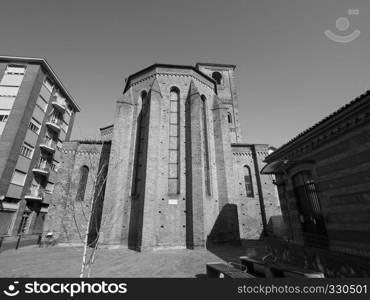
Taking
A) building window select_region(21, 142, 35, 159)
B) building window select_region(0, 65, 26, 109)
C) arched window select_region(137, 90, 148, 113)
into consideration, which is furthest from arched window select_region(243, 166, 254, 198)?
building window select_region(0, 65, 26, 109)

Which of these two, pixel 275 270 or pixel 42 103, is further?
pixel 42 103

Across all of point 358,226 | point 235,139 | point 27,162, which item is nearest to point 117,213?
point 358,226

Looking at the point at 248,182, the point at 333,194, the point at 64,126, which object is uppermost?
the point at 64,126

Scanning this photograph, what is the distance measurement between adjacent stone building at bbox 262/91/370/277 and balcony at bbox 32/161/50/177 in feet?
81.6

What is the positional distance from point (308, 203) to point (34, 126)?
89.1 ft

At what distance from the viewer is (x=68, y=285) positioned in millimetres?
3785

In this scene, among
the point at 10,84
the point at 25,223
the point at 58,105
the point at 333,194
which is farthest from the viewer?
the point at 58,105

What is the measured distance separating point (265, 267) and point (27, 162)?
24.7m

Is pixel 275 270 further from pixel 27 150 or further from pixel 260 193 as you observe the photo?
pixel 27 150

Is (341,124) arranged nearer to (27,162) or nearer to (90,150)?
(90,150)

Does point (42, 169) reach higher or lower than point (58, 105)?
lower

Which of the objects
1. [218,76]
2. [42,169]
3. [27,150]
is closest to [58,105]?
[27,150]

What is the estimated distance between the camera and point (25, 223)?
19.8 meters

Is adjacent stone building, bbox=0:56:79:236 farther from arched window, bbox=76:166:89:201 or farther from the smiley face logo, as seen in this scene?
the smiley face logo
